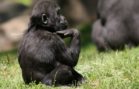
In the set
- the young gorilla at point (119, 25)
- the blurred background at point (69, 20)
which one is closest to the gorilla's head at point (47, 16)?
the young gorilla at point (119, 25)

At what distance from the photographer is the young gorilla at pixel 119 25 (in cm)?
1121

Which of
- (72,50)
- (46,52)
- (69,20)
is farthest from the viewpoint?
(69,20)

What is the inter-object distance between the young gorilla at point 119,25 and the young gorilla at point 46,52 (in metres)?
5.09

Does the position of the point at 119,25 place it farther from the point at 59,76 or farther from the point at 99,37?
the point at 59,76

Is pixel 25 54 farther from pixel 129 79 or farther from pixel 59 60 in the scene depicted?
pixel 129 79

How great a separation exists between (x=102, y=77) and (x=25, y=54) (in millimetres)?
1128

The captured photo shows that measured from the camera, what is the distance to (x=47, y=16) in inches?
247

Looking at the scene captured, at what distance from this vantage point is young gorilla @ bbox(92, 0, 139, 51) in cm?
1121

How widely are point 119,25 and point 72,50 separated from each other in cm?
533

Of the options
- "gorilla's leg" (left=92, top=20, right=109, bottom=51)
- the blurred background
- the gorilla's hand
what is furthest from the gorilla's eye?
the blurred background

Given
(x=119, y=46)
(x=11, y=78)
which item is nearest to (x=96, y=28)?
(x=119, y=46)

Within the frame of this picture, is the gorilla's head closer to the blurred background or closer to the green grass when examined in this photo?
the green grass

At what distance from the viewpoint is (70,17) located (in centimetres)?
1928

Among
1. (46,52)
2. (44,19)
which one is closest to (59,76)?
(46,52)
